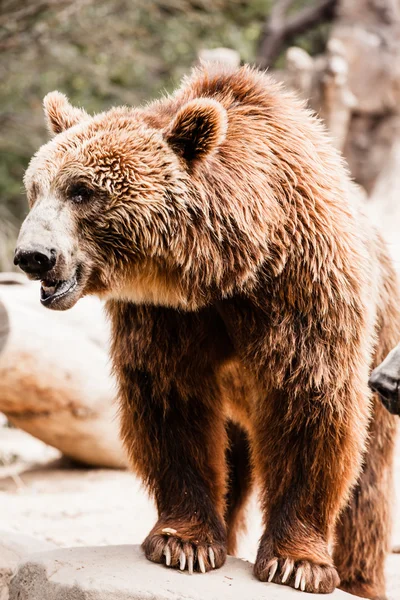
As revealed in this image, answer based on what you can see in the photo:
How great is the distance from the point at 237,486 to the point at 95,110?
Result: 383 inches

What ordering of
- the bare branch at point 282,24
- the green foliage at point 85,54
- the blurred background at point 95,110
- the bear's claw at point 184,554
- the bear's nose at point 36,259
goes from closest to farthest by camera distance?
1. the bear's nose at point 36,259
2. the bear's claw at point 184,554
3. the blurred background at point 95,110
4. the green foliage at point 85,54
5. the bare branch at point 282,24

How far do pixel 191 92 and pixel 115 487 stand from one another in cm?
380

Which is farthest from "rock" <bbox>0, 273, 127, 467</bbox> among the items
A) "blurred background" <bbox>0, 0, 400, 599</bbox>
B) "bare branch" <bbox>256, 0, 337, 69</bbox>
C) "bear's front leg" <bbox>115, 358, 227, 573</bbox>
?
"bare branch" <bbox>256, 0, 337, 69</bbox>

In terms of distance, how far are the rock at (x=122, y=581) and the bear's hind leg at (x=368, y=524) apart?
2.20ft

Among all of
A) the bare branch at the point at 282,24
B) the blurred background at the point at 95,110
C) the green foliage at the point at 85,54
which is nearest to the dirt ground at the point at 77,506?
the blurred background at the point at 95,110

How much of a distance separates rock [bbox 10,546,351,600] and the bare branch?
45.1ft

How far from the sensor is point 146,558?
356 centimetres

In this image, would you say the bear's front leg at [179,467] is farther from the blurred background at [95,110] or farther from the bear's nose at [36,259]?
the blurred background at [95,110]

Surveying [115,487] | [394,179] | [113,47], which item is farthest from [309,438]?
[113,47]

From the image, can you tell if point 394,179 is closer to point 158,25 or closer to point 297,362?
point 158,25

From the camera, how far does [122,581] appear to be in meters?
3.22

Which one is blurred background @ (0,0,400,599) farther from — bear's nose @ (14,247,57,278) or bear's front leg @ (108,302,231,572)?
bear's nose @ (14,247,57,278)

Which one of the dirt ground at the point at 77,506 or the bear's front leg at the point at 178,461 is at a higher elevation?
the bear's front leg at the point at 178,461

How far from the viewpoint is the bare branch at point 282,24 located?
16.3 metres
